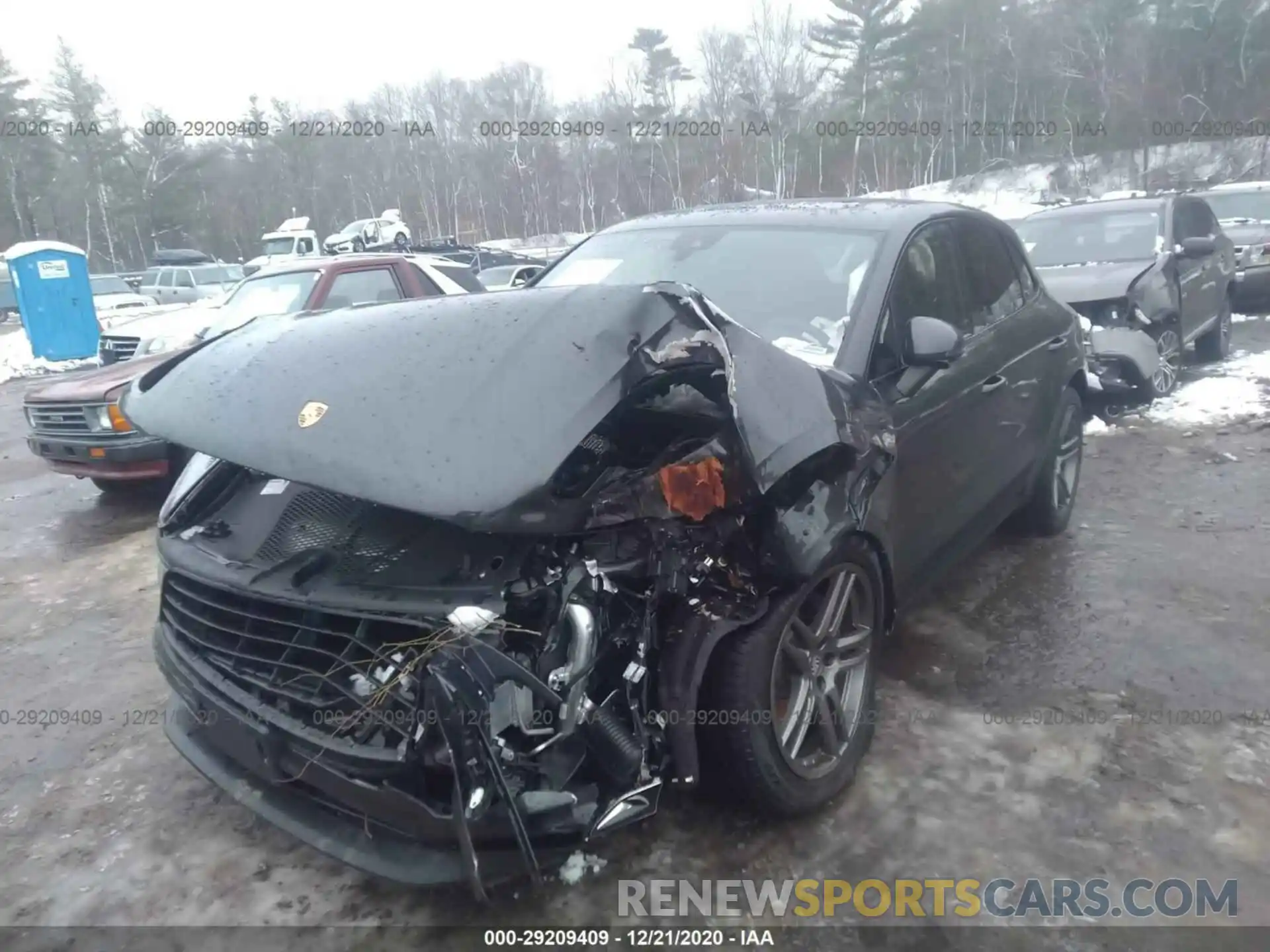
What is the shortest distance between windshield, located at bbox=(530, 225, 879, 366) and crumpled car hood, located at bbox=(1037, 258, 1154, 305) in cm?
499

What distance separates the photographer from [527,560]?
7.23 ft

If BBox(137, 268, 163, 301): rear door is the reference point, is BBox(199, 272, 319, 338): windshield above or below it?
above

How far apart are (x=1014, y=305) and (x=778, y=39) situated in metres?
44.5

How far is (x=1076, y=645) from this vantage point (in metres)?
3.79

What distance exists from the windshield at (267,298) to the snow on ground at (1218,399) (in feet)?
23.6

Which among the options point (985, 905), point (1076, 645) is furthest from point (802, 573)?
point (1076, 645)

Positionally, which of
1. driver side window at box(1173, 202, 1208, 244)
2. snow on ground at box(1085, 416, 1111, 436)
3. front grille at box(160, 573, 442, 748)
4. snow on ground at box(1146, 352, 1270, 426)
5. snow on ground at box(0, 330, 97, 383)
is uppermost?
driver side window at box(1173, 202, 1208, 244)

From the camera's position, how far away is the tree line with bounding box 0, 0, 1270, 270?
36188 mm

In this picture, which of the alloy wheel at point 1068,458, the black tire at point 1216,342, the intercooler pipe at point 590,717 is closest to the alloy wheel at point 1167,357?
the black tire at point 1216,342

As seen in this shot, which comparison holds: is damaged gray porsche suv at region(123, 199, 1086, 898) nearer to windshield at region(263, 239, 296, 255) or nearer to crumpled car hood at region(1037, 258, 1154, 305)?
crumpled car hood at region(1037, 258, 1154, 305)

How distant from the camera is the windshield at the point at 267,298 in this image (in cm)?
725

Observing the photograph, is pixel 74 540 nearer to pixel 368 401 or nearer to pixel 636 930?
pixel 368 401

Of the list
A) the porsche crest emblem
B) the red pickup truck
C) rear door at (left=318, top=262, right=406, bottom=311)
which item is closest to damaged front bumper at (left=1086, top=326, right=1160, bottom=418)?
the red pickup truck

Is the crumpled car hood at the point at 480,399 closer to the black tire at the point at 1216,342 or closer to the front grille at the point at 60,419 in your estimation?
the front grille at the point at 60,419
